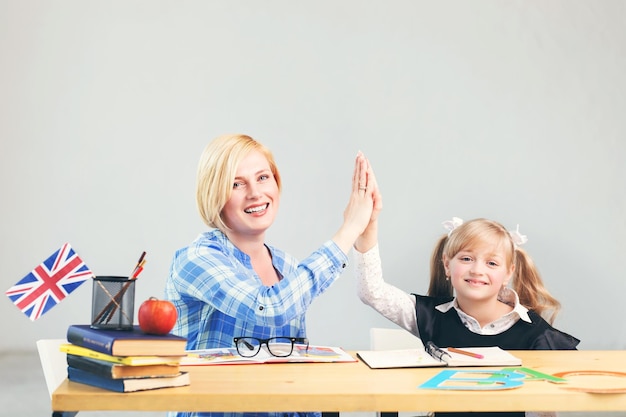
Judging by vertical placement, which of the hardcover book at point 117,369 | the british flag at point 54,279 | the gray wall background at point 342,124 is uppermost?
the gray wall background at point 342,124

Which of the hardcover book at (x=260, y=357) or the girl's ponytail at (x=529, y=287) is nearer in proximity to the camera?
the hardcover book at (x=260, y=357)

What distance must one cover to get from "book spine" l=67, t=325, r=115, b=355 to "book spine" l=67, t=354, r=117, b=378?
0.08 ft

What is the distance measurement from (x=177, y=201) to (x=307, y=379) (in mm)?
3259

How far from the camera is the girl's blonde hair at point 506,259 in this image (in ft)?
8.41

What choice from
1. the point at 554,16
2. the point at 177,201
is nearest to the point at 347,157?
the point at 177,201

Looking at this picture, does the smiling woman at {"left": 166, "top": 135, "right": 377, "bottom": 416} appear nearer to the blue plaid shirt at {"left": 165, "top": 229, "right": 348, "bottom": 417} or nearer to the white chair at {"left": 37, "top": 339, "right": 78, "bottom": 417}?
the blue plaid shirt at {"left": 165, "top": 229, "right": 348, "bottom": 417}

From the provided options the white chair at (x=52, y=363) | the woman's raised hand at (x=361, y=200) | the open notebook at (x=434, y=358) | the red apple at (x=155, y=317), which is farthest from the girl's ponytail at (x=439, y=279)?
the red apple at (x=155, y=317)

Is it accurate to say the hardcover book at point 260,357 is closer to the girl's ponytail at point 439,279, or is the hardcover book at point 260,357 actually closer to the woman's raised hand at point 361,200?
the woman's raised hand at point 361,200

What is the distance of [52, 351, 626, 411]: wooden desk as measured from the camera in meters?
1.52

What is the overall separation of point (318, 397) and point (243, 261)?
68 cm

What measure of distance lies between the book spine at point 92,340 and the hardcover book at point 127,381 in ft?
0.18

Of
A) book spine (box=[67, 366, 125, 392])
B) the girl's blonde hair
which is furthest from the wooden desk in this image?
the girl's blonde hair

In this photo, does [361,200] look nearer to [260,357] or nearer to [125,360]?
[260,357]

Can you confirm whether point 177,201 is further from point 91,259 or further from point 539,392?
point 539,392
